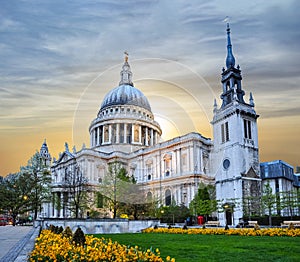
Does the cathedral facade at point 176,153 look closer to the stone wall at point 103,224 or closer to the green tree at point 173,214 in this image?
the green tree at point 173,214

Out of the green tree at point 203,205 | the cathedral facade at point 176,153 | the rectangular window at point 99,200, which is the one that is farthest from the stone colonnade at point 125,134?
the green tree at point 203,205

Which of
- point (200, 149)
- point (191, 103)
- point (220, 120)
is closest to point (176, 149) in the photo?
point (200, 149)

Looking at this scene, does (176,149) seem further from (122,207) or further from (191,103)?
(191,103)

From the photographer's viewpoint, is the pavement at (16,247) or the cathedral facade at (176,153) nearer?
the pavement at (16,247)

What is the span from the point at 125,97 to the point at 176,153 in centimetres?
3256

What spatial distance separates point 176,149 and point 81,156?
70.7 feet

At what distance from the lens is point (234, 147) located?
4919 cm

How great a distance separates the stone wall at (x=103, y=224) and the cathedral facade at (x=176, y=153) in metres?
13.6

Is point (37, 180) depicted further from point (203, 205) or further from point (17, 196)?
point (203, 205)

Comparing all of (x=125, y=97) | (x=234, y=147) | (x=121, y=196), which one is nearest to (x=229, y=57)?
(x=234, y=147)

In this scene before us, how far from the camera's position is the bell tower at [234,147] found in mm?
46594

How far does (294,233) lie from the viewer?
19438 mm

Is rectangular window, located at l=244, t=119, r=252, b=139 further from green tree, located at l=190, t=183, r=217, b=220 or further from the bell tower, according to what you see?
green tree, located at l=190, t=183, r=217, b=220

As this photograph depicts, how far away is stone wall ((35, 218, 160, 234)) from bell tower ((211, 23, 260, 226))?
44.9 feet
